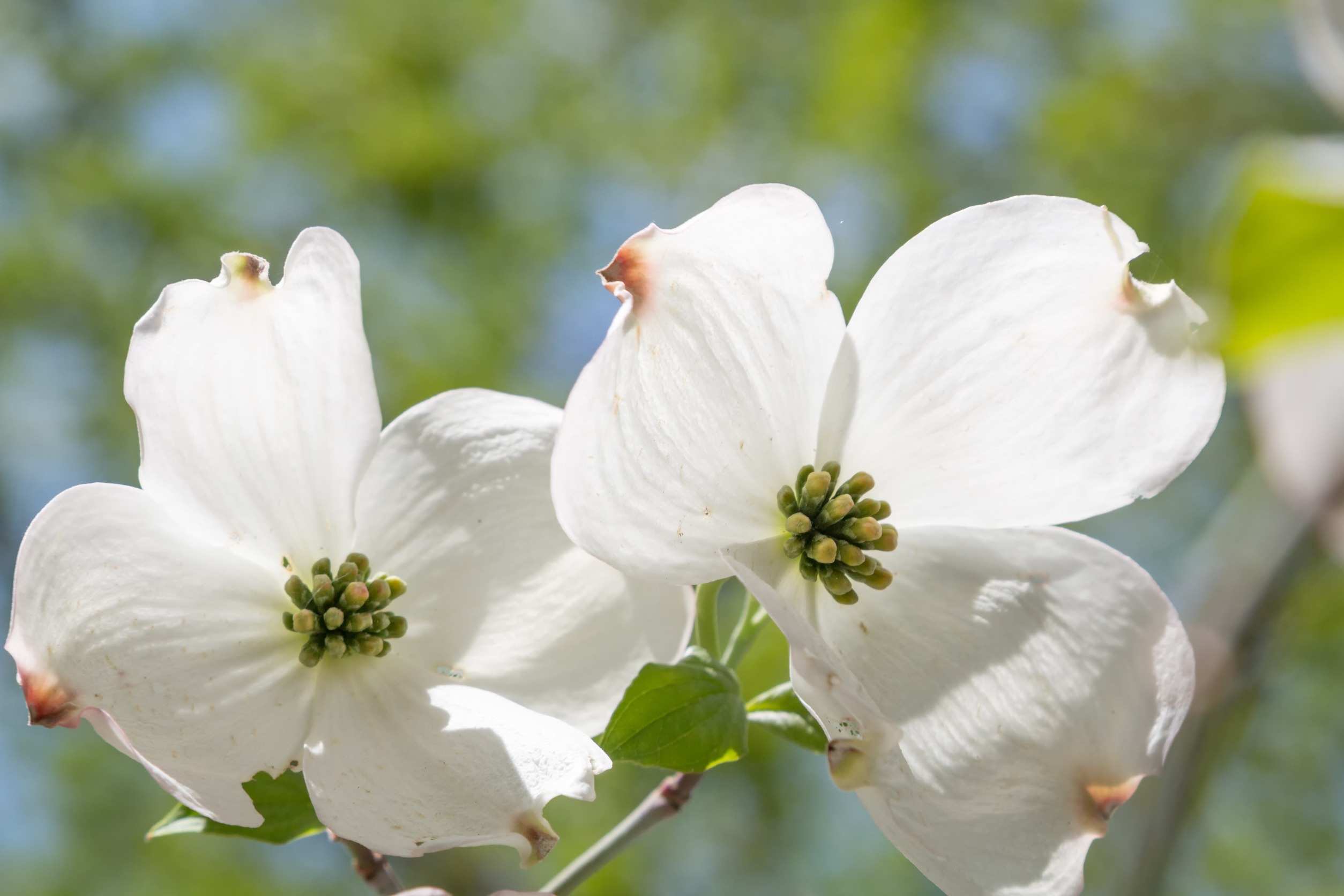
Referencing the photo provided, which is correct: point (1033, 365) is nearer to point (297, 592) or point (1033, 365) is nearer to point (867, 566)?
point (867, 566)

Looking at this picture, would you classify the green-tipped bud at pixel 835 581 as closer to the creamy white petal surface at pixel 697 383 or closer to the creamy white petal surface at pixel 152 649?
the creamy white petal surface at pixel 697 383

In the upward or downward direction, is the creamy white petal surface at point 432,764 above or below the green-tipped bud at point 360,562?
below

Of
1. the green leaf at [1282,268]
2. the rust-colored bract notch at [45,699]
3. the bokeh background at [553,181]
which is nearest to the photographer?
the green leaf at [1282,268]

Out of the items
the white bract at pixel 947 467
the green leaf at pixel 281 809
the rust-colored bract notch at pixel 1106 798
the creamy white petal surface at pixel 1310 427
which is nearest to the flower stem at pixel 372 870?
the green leaf at pixel 281 809

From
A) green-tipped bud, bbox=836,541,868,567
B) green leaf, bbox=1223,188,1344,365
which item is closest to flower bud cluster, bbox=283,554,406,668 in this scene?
green-tipped bud, bbox=836,541,868,567

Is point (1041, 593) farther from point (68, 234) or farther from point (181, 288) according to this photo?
point (68, 234)

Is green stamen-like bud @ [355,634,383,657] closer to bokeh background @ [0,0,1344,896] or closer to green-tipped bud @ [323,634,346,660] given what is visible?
green-tipped bud @ [323,634,346,660]

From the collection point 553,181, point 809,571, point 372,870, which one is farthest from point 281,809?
point 553,181
